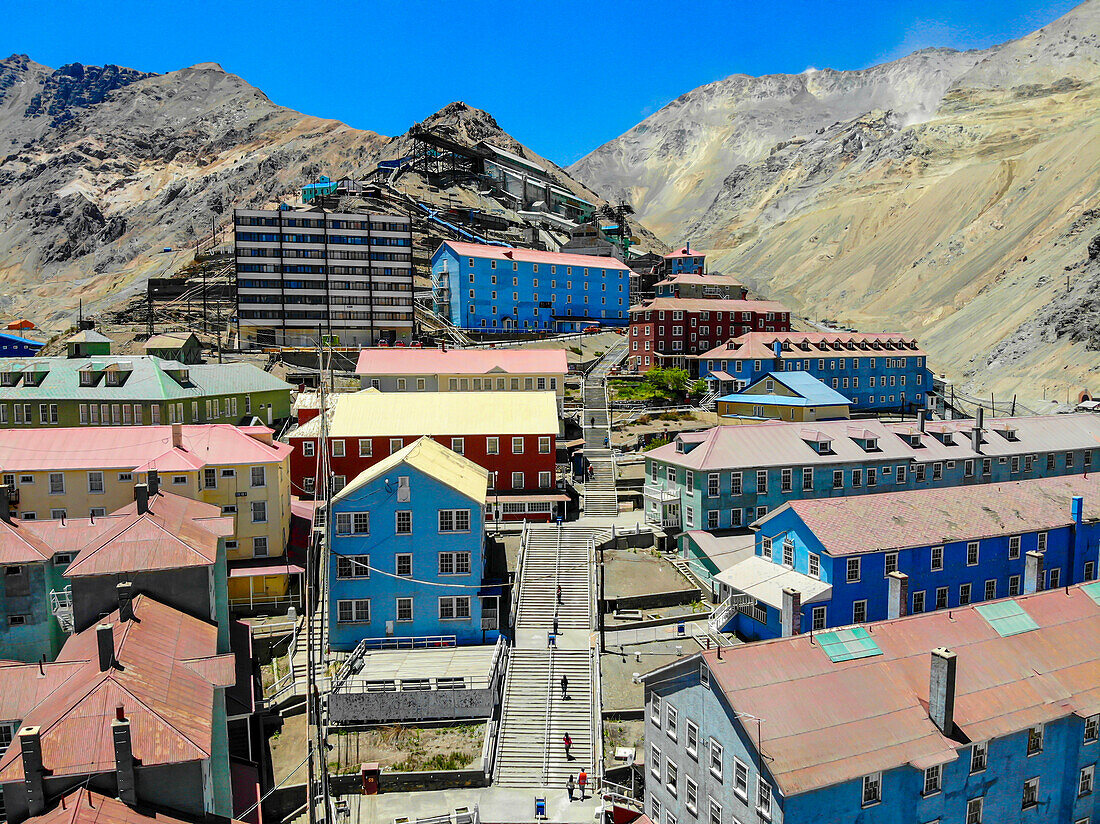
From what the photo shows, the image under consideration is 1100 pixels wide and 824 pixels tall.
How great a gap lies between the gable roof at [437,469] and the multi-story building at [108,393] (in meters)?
23.5

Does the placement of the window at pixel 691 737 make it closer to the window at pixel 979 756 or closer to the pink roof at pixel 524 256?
the window at pixel 979 756

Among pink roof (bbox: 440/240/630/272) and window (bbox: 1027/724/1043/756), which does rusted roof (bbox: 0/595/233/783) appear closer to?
window (bbox: 1027/724/1043/756)

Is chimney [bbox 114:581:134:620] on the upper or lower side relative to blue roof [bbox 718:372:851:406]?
lower

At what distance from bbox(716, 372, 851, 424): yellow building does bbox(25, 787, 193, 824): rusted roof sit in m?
63.6

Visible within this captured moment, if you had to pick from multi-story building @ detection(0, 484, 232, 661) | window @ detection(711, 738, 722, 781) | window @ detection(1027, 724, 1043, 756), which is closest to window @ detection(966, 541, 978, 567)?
window @ detection(1027, 724, 1043, 756)

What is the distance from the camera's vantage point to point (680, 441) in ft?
167

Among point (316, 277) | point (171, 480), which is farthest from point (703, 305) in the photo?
point (171, 480)

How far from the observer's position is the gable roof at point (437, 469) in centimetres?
A: 3981

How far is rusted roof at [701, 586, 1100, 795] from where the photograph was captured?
876 inches

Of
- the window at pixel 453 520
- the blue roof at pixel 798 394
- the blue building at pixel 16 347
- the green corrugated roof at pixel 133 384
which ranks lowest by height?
the window at pixel 453 520

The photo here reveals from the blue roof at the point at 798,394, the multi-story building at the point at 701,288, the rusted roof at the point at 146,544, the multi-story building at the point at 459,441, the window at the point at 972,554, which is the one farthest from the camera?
the multi-story building at the point at 701,288

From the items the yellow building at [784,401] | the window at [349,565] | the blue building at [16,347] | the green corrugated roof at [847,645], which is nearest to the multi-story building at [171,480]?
the window at [349,565]

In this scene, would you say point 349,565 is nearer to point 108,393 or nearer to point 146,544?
point 146,544

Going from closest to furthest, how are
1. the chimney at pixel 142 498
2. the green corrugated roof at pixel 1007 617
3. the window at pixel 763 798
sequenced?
the window at pixel 763 798
the green corrugated roof at pixel 1007 617
the chimney at pixel 142 498
